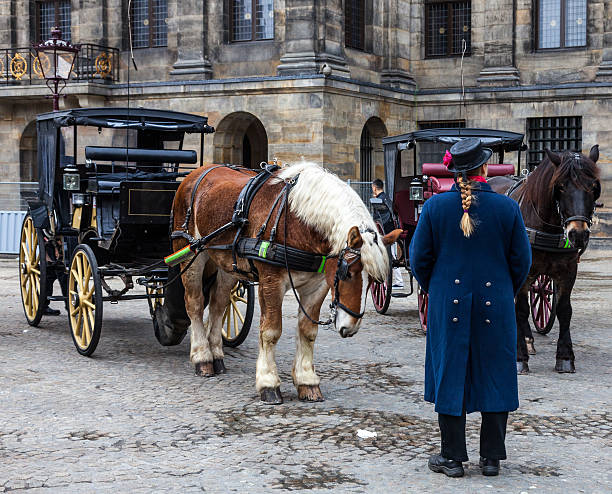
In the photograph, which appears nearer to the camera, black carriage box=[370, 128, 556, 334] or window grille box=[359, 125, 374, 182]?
black carriage box=[370, 128, 556, 334]

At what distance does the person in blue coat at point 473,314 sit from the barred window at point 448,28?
2222 centimetres

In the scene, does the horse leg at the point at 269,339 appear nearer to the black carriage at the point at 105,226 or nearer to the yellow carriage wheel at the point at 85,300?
the black carriage at the point at 105,226

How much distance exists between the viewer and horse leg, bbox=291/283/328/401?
706 cm

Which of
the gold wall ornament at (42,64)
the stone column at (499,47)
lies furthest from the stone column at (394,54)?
the gold wall ornament at (42,64)

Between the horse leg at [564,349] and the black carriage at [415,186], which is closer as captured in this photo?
the horse leg at [564,349]

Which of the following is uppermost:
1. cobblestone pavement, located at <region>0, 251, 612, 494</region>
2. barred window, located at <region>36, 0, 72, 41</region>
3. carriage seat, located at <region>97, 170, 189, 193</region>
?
barred window, located at <region>36, 0, 72, 41</region>

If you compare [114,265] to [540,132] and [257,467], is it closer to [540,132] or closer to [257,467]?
[257,467]

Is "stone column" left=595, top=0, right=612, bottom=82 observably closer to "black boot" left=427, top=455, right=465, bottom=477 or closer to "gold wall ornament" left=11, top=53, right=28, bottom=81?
"gold wall ornament" left=11, top=53, right=28, bottom=81

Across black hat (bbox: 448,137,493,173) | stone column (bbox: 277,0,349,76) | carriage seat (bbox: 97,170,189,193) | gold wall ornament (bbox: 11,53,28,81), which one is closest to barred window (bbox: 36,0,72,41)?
gold wall ornament (bbox: 11,53,28,81)

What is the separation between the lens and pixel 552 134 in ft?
83.7

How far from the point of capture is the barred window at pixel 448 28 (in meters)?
26.6

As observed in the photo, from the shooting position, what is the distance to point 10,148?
26.9 metres

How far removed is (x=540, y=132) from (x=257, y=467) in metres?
21.9

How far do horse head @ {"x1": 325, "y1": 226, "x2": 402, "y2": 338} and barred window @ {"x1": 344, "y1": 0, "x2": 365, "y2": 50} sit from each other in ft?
61.1
